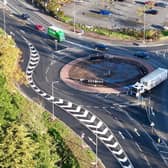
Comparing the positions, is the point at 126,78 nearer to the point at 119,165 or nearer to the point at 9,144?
the point at 119,165

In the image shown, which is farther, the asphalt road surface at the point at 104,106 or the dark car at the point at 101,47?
the dark car at the point at 101,47

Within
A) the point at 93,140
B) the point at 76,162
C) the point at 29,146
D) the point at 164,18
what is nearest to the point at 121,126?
the point at 93,140

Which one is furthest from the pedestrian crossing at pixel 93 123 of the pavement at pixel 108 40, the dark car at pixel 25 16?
the dark car at pixel 25 16

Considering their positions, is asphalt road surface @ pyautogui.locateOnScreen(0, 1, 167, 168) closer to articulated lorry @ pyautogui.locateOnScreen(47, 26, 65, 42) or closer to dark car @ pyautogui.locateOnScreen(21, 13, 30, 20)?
articulated lorry @ pyautogui.locateOnScreen(47, 26, 65, 42)

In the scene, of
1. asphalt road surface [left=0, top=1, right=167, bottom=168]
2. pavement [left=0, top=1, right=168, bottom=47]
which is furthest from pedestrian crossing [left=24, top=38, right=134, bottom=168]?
pavement [left=0, top=1, right=168, bottom=47]

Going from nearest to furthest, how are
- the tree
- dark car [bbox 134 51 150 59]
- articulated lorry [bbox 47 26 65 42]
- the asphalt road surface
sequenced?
the tree < the asphalt road surface < dark car [bbox 134 51 150 59] < articulated lorry [bbox 47 26 65 42]

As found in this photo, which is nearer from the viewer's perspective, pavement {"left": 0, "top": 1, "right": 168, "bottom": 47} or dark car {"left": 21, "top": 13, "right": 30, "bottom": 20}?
pavement {"left": 0, "top": 1, "right": 168, "bottom": 47}

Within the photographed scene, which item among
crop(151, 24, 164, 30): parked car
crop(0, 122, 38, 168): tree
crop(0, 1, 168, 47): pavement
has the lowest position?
crop(0, 122, 38, 168): tree

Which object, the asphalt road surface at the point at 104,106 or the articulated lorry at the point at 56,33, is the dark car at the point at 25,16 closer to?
the asphalt road surface at the point at 104,106
